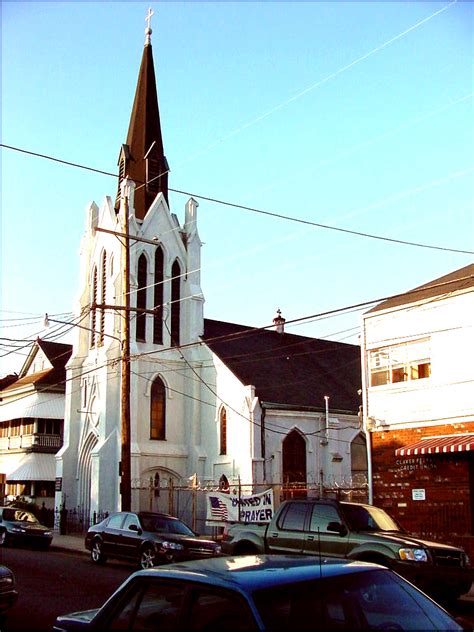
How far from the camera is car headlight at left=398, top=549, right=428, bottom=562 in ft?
41.1

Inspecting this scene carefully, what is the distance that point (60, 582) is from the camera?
50.8ft

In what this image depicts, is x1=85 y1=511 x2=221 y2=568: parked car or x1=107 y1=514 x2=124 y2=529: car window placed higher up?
x1=107 y1=514 x2=124 y2=529: car window

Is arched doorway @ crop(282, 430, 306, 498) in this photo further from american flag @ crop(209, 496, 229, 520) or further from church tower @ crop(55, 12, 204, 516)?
american flag @ crop(209, 496, 229, 520)

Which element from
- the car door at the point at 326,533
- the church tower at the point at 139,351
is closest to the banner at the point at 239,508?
the church tower at the point at 139,351

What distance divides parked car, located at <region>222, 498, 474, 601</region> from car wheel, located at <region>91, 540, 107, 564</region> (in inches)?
250

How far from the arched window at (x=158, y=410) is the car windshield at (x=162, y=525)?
1831 cm

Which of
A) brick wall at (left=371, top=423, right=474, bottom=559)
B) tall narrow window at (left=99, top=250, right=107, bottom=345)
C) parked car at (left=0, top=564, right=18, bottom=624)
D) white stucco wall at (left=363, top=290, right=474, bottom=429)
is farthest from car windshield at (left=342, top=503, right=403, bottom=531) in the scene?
tall narrow window at (left=99, top=250, right=107, bottom=345)

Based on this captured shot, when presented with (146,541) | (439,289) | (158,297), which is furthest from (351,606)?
(158,297)

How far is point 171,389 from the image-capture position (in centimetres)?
3950

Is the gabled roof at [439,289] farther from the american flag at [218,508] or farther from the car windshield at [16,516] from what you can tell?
Result: the car windshield at [16,516]

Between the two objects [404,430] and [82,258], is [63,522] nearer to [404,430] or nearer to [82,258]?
[82,258]

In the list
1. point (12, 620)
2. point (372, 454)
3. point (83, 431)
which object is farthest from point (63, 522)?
point (12, 620)

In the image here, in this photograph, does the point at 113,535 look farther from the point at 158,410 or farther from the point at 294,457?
the point at 158,410

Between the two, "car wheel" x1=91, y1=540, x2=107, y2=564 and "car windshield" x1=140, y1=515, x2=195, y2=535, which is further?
"car wheel" x1=91, y1=540, x2=107, y2=564
